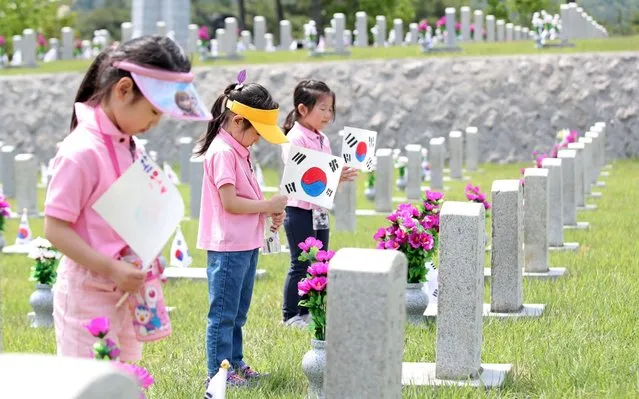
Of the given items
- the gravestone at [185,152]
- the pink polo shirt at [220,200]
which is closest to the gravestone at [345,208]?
the pink polo shirt at [220,200]

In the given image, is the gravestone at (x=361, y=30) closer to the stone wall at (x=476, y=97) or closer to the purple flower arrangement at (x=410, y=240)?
the stone wall at (x=476, y=97)

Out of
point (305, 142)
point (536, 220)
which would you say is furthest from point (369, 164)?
point (536, 220)

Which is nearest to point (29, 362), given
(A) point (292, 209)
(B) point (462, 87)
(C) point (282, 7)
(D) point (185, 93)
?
(D) point (185, 93)

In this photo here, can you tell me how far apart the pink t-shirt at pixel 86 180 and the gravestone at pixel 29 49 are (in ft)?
107

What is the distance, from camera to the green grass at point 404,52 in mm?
31188

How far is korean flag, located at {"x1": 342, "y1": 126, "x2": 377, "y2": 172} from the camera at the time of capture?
31.2ft

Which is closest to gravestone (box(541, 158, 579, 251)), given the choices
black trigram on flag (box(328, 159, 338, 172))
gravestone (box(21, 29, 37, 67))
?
black trigram on flag (box(328, 159, 338, 172))

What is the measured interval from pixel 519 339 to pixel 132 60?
4.01 m

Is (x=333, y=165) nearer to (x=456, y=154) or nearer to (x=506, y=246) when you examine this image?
(x=506, y=246)

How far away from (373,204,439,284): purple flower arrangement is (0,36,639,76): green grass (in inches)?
882

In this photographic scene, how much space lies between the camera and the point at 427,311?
9.09m

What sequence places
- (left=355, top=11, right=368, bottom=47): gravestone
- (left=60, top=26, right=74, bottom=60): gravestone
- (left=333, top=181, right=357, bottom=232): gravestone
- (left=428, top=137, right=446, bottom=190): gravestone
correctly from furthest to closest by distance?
(left=355, top=11, right=368, bottom=47): gravestone < (left=60, top=26, right=74, bottom=60): gravestone < (left=428, top=137, right=446, bottom=190): gravestone < (left=333, top=181, right=357, bottom=232): gravestone

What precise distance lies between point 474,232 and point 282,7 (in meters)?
62.2

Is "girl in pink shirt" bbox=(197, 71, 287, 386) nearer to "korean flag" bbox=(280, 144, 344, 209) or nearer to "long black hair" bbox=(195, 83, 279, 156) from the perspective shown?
"long black hair" bbox=(195, 83, 279, 156)
